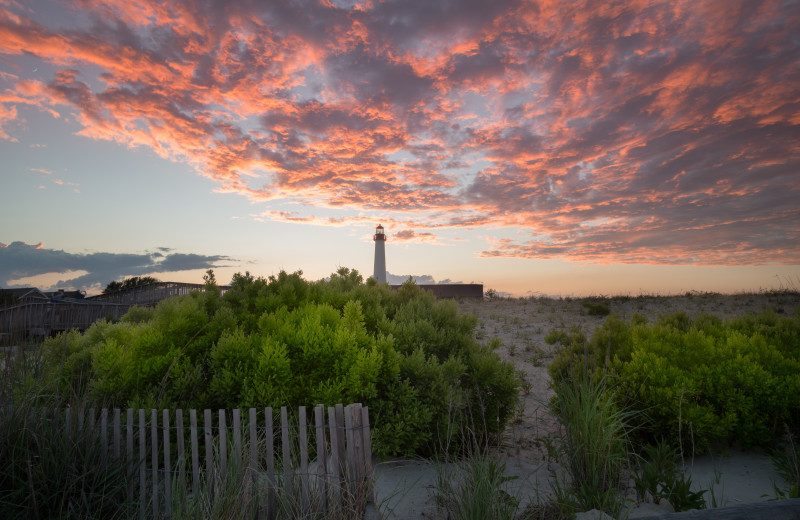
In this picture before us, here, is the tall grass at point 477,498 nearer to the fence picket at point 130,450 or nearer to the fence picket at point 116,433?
the fence picket at point 130,450

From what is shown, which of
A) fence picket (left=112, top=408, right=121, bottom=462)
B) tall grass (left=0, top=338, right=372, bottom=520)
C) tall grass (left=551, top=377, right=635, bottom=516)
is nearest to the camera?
tall grass (left=0, top=338, right=372, bottom=520)

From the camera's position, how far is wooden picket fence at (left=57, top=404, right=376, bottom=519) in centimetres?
382

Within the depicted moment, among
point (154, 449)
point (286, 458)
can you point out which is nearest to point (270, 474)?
point (286, 458)

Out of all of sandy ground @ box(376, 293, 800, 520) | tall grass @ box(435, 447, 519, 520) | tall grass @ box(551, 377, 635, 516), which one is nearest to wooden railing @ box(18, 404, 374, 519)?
sandy ground @ box(376, 293, 800, 520)

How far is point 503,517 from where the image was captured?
3426 millimetres

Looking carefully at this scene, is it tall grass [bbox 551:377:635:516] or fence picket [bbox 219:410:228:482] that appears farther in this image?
fence picket [bbox 219:410:228:482]

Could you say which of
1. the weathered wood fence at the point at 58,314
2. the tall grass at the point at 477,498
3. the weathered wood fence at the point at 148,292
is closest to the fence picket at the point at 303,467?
the tall grass at the point at 477,498

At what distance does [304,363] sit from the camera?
4.82 meters

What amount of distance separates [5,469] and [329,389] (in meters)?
3.07

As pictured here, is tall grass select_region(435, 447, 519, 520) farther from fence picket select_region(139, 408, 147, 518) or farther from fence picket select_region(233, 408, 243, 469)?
fence picket select_region(139, 408, 147, 518)

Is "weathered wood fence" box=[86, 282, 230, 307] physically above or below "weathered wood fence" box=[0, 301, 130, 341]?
above

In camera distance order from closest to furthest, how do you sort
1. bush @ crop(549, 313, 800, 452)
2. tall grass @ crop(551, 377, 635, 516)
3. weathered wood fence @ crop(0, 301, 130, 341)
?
1. tall grass @ crop(551, 377, 635, 516)
2. bush @ crop(549, 313, 800, 452)
3. weathered wood fence @ crop(0, 301, 130, 341)

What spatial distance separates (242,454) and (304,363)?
41.8 inches

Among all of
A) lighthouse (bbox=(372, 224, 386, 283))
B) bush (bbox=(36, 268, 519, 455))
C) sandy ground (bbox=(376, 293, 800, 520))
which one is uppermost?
lighthouse (bbox=(372, 224, 386, 283))
